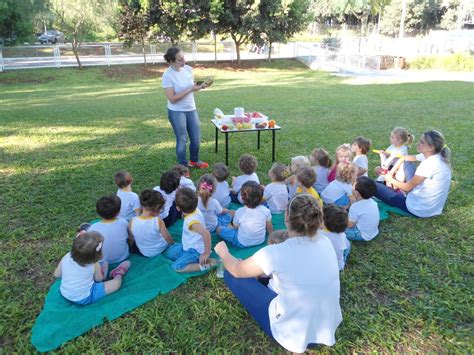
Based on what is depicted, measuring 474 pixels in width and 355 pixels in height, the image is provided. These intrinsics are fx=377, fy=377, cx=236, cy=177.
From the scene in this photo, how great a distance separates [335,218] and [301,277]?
3.27 feet

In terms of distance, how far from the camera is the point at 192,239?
127 inches

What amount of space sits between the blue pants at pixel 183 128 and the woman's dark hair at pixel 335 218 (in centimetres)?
302

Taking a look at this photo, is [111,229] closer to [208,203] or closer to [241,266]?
[208,203]

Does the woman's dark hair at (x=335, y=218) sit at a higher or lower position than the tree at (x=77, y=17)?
lower

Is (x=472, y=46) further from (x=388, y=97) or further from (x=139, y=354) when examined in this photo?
(x=139, y=354)

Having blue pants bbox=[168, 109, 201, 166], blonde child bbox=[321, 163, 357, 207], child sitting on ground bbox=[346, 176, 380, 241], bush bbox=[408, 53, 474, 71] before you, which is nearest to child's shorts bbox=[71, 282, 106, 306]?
child sitting on ground bbox=[346, 176, 380, 241]

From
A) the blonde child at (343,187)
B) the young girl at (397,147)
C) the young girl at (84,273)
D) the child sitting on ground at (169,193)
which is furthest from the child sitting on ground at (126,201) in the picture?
the young girl at (397,147)

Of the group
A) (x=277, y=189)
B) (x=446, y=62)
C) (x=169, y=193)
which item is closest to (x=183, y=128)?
(x=169, y=193)

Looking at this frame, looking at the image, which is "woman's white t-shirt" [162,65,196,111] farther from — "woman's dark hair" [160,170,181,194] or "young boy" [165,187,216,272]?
"young boy" [165,187,216,272]

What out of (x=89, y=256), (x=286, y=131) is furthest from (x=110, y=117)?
(x=89, y=256)

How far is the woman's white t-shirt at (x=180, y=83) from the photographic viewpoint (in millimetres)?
5211

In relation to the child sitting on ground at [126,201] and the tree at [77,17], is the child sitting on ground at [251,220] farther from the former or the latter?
the tree at [77,17]

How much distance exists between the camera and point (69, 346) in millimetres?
2410

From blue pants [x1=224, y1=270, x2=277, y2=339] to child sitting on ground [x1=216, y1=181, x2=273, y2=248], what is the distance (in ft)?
2.70
